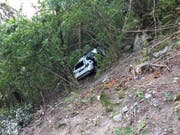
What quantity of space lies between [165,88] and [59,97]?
167 inches

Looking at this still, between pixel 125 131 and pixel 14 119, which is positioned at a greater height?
pixel 14 119

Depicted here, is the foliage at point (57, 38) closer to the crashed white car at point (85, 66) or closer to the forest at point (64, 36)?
the forest at point (64, 36)

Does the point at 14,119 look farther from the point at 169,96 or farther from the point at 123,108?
the point at 169,96

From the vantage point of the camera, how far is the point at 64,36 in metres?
8.98

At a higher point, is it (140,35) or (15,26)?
(15,26)

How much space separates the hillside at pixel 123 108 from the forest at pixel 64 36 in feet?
3.17

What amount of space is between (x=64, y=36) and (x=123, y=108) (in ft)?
13.1

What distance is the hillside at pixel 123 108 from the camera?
472cm

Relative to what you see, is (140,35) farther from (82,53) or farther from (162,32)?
(82,53)

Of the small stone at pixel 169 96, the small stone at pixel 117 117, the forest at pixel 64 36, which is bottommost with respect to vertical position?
the small stone at pixel 117 117

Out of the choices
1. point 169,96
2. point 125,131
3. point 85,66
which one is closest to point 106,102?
point 125,131

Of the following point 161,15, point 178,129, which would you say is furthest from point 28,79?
point 178,129

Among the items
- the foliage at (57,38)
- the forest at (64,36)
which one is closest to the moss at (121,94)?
the forest at (64,36)

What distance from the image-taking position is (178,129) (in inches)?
167
